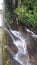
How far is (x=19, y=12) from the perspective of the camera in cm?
638

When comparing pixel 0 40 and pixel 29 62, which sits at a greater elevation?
pixel 0 40

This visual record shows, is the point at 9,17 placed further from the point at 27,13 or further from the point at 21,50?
the point at 21,50

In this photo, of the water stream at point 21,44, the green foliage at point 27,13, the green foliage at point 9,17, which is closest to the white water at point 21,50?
the water stream at point 21,44

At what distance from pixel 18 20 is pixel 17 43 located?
4.56 feet

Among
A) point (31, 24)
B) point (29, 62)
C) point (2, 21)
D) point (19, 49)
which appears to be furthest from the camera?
point (31, 24)

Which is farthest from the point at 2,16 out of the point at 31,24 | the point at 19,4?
the point at 19,4

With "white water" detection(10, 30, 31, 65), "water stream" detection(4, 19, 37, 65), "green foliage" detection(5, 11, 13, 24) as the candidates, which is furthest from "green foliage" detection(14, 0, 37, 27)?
"white water" detection(10, 30, 31, 65)

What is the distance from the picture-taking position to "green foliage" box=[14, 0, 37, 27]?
626 centimetres

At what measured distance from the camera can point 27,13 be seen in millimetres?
6391

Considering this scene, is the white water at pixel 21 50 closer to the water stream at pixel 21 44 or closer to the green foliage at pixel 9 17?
the water stream at pixel 21 44

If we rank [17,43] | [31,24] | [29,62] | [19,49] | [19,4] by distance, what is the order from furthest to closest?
[19,4] < [31,24] < [17,43] < [19,49] < [29,62]

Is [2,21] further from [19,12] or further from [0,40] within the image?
[19,12]

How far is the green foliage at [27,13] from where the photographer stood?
6258 millimetres

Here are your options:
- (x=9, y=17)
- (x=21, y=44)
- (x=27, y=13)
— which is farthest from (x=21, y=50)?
(x=9, y=17)
